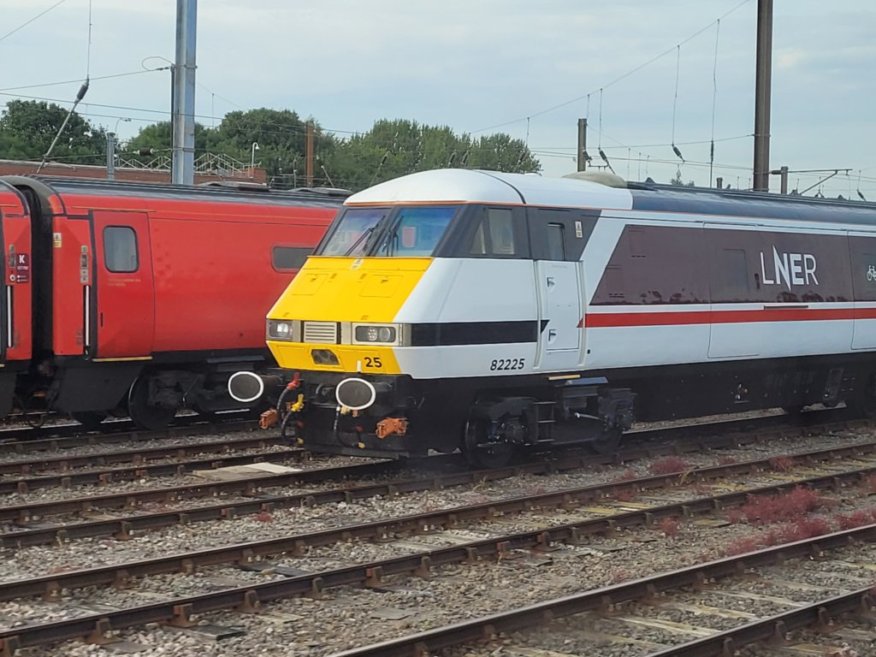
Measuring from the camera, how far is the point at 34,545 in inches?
392

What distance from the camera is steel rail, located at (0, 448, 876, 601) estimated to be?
8586 mm

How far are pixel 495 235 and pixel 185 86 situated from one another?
10.2m

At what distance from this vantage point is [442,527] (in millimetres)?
11031

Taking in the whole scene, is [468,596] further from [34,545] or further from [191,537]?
[34,545]

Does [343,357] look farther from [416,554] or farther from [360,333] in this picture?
[416,554]

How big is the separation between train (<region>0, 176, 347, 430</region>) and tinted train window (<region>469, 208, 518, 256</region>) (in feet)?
17.6

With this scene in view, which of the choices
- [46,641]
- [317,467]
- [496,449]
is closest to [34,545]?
[46,641]

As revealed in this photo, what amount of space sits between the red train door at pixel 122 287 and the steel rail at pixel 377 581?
7.74m

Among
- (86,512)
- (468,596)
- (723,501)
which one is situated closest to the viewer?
(468,596)

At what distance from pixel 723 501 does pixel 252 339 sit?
776 centimetres

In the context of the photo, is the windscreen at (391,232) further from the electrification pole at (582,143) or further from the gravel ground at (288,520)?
the electrification pole at (582,143)

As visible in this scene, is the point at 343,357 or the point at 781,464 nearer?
the point at 343,357

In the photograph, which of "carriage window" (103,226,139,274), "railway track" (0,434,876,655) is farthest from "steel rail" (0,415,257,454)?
"railway track" (0,434,876,655)

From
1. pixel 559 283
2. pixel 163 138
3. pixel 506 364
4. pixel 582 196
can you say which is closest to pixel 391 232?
pixel 506 364
